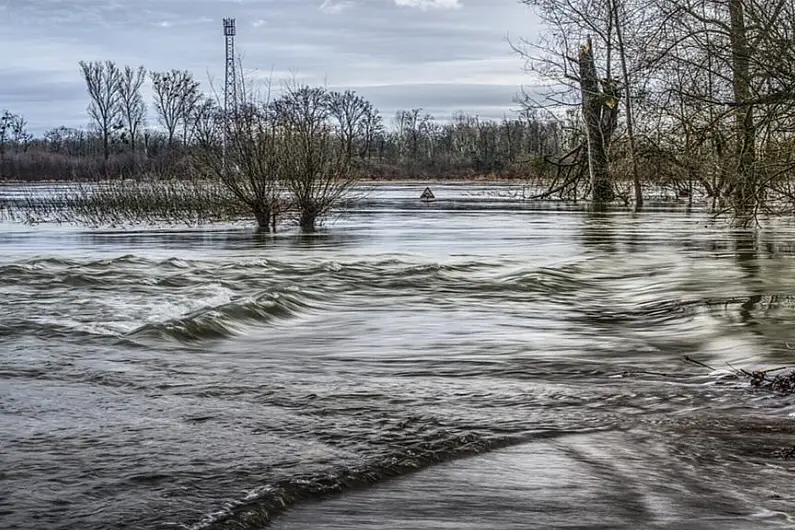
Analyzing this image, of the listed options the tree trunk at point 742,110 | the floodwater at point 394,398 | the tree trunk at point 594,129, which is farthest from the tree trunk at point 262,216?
the tree trunk at point 742,110

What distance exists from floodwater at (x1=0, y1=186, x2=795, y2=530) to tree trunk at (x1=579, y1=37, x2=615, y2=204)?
22121 mm

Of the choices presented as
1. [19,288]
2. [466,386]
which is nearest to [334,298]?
[19,288]

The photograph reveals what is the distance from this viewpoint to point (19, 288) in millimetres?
14984

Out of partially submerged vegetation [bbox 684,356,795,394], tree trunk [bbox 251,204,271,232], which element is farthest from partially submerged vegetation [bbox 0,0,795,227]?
partially submerged vegetation [bbox 684,356,795,394]

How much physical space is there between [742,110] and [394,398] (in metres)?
12.7

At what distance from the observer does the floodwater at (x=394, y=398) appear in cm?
500

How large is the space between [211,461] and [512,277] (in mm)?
10824

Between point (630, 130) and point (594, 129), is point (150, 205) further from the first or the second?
point (594, 129)

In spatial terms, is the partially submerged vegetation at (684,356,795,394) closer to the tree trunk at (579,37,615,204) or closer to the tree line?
the tree line

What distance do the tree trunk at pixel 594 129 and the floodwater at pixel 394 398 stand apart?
22121mm

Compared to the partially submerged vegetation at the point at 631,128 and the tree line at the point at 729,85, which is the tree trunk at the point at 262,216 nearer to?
the partially submerged vegetation at the point at 631,128

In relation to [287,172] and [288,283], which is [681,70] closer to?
[288,283]

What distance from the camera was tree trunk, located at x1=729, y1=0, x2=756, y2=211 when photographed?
16.5m

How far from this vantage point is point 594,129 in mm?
41031
